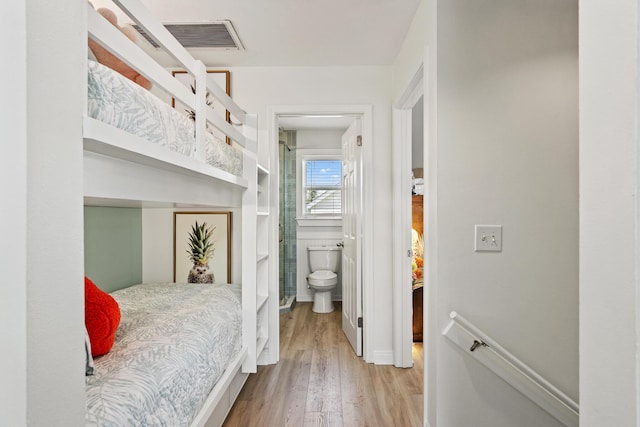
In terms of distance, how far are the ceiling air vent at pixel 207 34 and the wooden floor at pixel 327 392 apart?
2317 mm

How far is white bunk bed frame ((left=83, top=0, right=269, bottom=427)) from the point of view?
913 mm

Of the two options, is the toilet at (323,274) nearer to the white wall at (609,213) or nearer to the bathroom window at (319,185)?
the bathroom window at (319,185)

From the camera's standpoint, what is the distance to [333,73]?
2.95 metres

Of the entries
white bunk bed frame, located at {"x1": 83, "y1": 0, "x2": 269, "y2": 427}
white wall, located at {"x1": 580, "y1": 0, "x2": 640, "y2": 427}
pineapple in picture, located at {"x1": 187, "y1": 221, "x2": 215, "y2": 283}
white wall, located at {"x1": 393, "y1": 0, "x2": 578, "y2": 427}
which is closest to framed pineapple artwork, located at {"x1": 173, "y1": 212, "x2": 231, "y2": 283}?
pineapple in picture, located at {"x1": 187, "y1": 221, "x2": 215, "y2": 283}

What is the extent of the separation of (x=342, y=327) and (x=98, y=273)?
7.61 ft

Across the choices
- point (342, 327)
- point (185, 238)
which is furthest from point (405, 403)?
point (185, 238)

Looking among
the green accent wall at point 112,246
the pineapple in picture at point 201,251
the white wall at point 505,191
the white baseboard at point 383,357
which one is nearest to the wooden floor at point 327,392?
the white baseboard at point 383,357

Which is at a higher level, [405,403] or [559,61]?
[559,61]

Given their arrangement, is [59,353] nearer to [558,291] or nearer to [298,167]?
[558,291]

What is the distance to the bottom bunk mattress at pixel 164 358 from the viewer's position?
41.8 inches

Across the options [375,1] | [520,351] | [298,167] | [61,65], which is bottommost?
[520,351]

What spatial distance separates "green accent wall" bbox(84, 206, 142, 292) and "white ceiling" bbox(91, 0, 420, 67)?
49.4 inches

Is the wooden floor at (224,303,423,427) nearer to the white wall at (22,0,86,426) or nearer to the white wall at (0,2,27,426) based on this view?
the white wall at (22,0,86,426)

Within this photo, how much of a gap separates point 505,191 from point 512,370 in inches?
31.0
